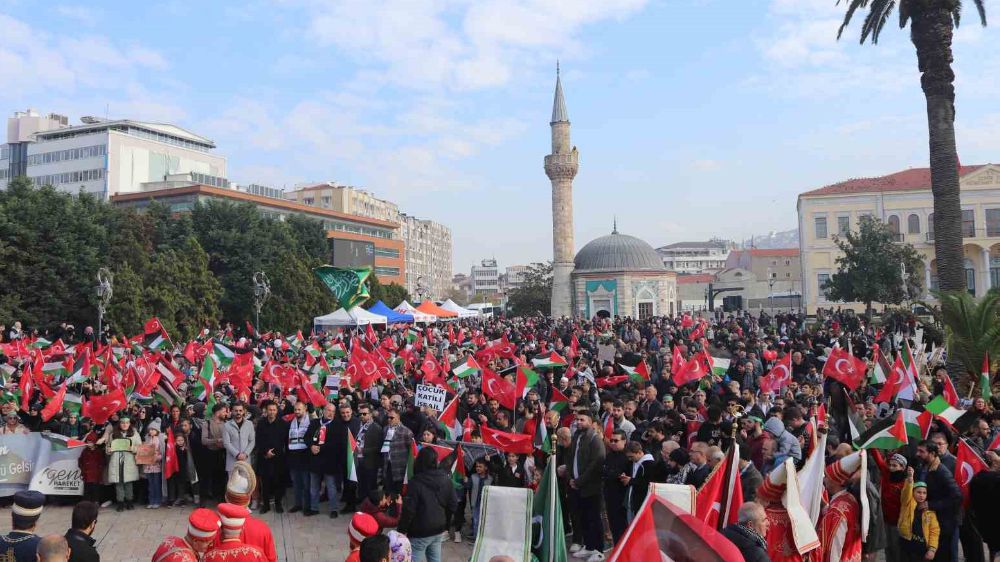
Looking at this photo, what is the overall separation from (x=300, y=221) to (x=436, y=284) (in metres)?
89.8

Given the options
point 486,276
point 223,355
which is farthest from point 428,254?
point 223,355

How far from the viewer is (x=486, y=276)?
167 meters

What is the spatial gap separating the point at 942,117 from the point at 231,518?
1622 centimetres

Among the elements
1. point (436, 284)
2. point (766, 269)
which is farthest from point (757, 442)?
point (436, 284)

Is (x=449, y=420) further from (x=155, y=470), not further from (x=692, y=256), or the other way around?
(x=692, y=256)

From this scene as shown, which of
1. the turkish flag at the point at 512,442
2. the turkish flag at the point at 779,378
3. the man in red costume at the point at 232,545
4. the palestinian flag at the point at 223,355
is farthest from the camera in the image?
the palestinian flag at the point at 223,355

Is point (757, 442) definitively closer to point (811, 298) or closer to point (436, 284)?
point (811, 298)

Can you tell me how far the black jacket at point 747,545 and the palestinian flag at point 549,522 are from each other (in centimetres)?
174

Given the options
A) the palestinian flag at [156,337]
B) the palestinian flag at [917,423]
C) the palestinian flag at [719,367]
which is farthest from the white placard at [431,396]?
the palestinian flag at [156,337]

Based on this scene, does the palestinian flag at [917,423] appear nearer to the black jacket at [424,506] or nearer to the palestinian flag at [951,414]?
the palestinian flag at [951,414]

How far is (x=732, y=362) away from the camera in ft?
53.6

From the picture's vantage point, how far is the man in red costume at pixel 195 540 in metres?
4.29

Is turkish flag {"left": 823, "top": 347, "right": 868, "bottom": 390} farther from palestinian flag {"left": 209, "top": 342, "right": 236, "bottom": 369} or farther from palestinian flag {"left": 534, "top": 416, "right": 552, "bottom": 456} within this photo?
palestinian flag {"left": 209, "top": 342, "right": 236, "bottom": 369}

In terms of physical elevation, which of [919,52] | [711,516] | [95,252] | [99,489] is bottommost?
[99,489]
